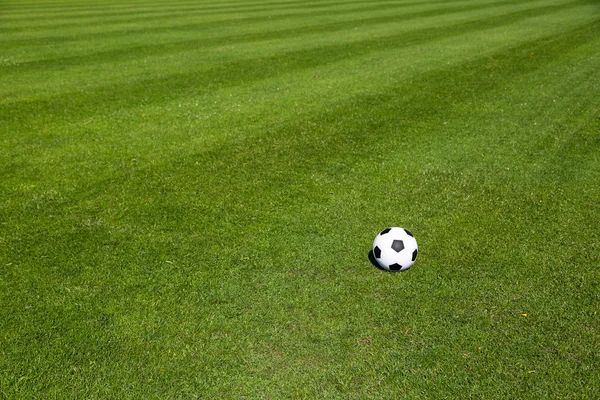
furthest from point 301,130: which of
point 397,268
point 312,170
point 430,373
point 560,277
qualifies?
point 430,373

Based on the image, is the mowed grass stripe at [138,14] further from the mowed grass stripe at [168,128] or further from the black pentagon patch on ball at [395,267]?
the black pentagon patch on ball at [395,267]

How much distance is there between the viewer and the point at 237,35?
1741 centimetres

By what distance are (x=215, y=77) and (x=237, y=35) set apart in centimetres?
608

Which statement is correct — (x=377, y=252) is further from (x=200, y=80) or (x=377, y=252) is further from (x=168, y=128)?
(x=200, y=80)

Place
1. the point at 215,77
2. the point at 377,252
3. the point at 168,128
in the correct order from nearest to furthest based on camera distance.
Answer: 1. the point at 377,252
2. the point at 168,128
3. the point at 215,77

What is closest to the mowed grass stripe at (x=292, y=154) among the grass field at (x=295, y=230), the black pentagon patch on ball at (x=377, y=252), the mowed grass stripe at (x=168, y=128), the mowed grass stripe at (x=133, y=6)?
the grass field at (x=295, y=230)

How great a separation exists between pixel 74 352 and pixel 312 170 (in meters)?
4.13

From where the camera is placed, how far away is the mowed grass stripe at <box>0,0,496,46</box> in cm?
1652

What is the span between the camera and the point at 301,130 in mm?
8672

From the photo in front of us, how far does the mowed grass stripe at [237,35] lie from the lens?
1336 centimetres

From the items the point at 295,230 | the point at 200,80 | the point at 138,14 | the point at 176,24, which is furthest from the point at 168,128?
the point at 138,14

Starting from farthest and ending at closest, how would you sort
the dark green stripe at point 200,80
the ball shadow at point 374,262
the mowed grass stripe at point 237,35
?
the mowed grass stripe at point 237,35 → the dark green stripe at point 200,80 → the ball shadow at point 374,262

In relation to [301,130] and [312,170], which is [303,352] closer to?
[312,170]

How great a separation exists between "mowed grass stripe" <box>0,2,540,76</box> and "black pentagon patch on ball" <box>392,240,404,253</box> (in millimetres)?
11249
